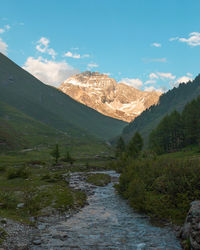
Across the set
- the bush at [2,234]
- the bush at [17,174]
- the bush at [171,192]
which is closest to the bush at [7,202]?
the bush at [2,234]

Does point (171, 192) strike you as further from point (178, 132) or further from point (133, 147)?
point (178, 132)

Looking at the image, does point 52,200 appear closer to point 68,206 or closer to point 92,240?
point 68,206

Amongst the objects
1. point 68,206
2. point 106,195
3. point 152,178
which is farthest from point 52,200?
point 152,178

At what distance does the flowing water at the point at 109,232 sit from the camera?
58.7ft

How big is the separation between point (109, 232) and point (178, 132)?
93.7m

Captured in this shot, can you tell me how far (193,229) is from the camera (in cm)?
1658

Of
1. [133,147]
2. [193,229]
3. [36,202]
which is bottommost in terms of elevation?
[36,202]

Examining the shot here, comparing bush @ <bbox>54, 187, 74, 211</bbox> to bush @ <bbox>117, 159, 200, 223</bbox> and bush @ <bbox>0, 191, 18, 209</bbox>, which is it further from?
bush @ <bbox>117, 159, 200, 223</bbox>

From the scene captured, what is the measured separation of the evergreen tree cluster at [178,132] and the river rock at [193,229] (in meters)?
79.8

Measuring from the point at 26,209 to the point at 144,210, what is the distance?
15.2 meters

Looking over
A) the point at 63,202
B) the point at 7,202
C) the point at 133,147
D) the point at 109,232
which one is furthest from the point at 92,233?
the point at 133,147

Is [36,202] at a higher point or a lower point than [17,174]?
higher

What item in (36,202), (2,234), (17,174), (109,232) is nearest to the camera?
(2,234)

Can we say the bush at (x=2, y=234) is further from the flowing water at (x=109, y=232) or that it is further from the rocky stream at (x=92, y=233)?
the flowing water at (x=109, y=232)
